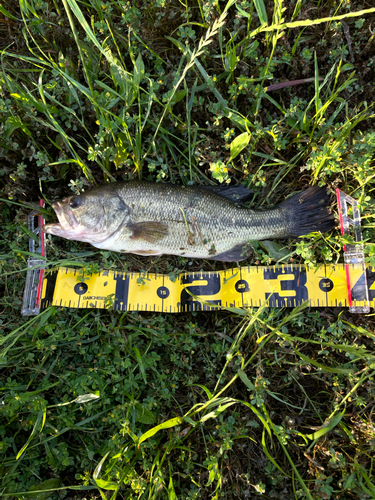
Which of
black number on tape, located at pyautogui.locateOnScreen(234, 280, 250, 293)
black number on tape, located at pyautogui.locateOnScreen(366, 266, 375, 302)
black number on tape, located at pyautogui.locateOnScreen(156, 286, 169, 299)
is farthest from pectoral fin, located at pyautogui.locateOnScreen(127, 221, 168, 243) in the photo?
black number on tape, located at pyautogui.locateOnScreen(366, 266, 375, 302)

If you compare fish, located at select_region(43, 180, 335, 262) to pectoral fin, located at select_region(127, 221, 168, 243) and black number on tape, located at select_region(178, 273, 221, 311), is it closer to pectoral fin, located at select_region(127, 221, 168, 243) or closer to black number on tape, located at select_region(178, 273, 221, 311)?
pectoral fin, located at select_region(127, 221, 168, 243)

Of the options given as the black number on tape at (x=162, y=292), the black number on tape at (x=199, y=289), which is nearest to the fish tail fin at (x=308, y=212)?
the black number on tape at (x=199, y=289)

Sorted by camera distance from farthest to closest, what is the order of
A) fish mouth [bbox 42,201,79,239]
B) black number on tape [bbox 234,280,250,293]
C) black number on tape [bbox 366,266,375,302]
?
black number on tape [bbox 234,280,250,293] → black number on tape [bbox 366,266,375,302] → fish mouth [bbox 42,201,79,239]

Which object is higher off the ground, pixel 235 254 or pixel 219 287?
pixel 235 254

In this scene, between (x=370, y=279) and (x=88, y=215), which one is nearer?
(x=88, y=215)

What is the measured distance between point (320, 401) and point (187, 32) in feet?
13.8

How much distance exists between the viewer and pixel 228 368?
3383mm

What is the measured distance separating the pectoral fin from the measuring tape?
0.46m

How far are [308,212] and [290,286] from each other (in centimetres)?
83

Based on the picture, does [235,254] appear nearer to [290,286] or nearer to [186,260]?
[186,260]

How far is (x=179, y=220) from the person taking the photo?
10.9 feet

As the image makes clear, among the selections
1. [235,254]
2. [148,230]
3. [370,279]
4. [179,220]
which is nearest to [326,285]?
[370,279]

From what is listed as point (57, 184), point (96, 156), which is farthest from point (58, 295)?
point (96, 156)

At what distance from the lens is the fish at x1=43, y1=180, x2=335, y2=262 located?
3275mm
